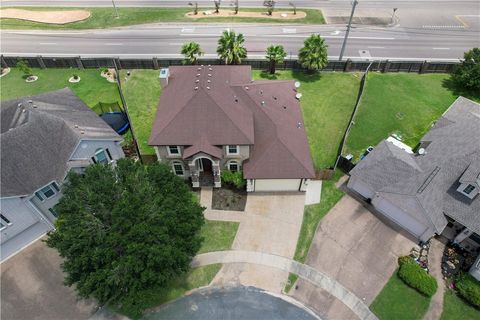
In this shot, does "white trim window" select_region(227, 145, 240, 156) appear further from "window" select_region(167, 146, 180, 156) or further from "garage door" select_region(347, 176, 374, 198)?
"garage door" select_region(347, 176, 374, 198)

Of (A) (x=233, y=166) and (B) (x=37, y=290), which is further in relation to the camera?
(A) (x=233, y=166)

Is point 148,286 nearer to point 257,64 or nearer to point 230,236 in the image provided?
point 230,236

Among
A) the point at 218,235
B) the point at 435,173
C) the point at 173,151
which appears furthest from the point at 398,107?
the point at 173,151

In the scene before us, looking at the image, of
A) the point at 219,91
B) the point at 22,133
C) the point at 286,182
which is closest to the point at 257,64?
the point at 219,91

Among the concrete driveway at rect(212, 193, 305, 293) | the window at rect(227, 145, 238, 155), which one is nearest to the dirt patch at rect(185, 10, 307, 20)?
the window at rect(227, 145, 238, 155)

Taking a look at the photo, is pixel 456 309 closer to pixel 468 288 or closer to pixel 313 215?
pixel 468 288

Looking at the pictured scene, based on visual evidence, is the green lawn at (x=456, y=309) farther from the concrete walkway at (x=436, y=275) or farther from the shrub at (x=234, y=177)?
the shrub at (x=234, y=177)
